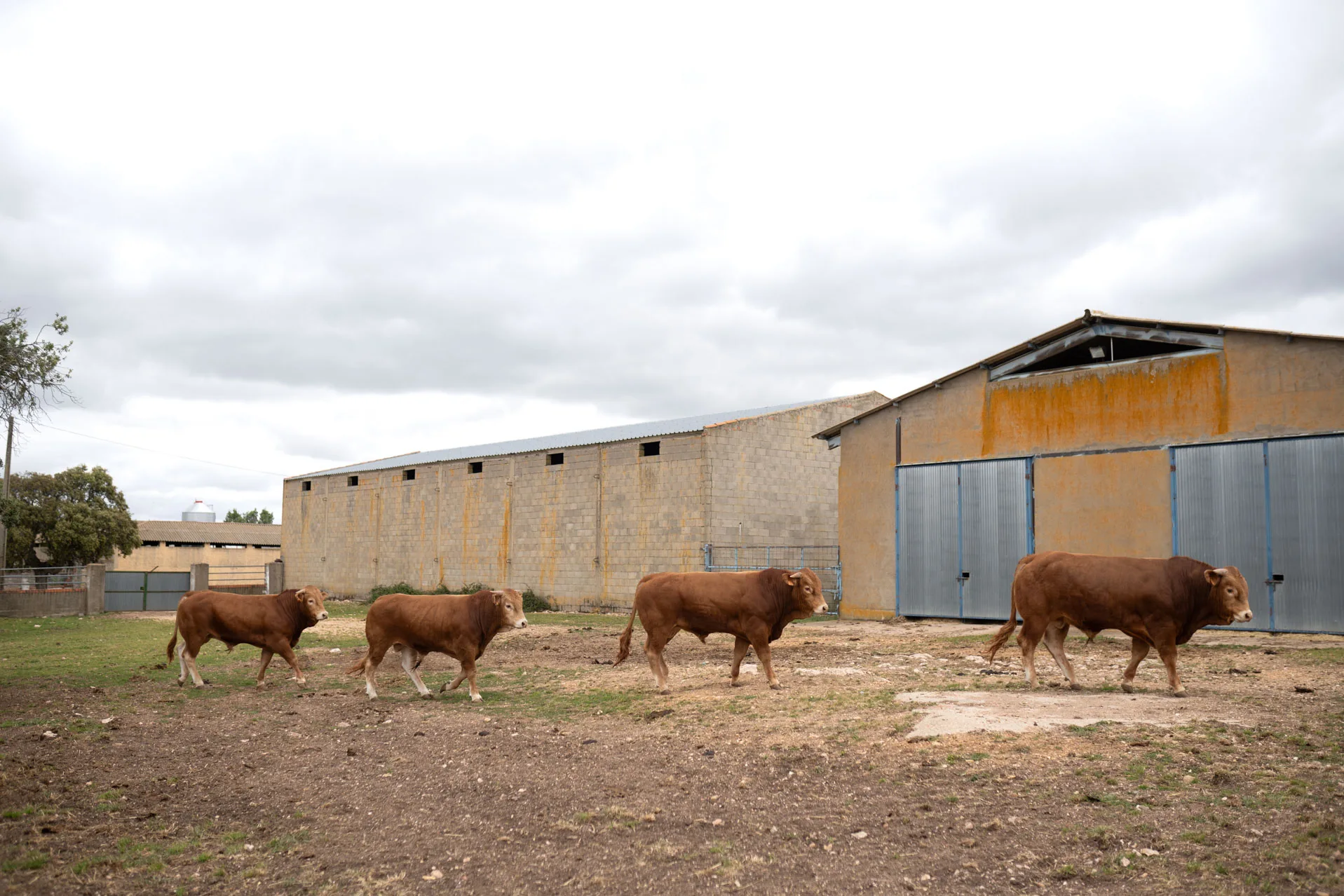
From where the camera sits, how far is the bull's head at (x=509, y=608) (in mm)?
11164

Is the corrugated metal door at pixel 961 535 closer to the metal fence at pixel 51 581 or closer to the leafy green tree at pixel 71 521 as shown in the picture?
the metal fence at pixel 51 581

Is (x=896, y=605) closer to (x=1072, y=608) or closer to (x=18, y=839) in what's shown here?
(x=1072, y=608)

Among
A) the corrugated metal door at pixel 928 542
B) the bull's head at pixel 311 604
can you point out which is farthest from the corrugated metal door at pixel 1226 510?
the bull's head at pixel 311 604

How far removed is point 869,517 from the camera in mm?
22109

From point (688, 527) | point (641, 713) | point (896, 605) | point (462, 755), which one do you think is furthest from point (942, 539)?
point (462, 755)

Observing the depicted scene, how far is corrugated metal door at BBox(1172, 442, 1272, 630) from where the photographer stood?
651 inches

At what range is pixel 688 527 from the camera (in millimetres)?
28062

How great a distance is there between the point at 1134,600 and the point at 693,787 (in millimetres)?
5656

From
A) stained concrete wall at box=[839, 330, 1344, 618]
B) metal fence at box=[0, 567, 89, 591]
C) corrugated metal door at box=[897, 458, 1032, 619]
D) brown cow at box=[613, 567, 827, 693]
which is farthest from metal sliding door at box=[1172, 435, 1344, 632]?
metal fence at box=[0, 567, 89, 591]

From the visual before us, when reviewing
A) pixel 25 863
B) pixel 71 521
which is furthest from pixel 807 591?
pixel 71 521

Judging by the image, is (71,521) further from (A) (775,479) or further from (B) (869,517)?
(B) (869,517)

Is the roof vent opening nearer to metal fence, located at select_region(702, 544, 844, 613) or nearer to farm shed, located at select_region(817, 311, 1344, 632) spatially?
farm shed, located at select_region(817, 311, 1344, 632)

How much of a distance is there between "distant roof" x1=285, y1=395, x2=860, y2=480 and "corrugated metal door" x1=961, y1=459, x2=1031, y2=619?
374 inches

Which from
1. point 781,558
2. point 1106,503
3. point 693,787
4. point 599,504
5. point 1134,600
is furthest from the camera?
point 599,504
